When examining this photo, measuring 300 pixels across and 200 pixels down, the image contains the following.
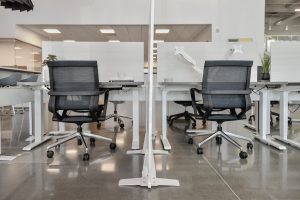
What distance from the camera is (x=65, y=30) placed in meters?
10.1

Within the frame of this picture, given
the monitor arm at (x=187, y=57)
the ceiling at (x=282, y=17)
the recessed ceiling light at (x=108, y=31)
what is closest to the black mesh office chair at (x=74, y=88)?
the monitor arm at (x=187, y=57)

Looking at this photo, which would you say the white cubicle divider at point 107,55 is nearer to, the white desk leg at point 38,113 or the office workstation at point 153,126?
the office workstation at point 153,126

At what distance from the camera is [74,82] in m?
3.07

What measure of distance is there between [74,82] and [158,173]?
123 centimetres

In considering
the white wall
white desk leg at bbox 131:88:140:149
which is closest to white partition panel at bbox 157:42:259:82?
white desk leg at bbox 131:88:140:149

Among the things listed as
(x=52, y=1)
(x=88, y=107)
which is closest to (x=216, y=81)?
(x=88, y=107)

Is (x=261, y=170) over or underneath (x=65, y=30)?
underneath

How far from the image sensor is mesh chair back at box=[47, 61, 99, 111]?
3.00 metres

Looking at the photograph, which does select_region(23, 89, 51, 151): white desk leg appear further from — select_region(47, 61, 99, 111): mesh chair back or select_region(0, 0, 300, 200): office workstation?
select_region(47, 61, 99, 111): mesh chair back

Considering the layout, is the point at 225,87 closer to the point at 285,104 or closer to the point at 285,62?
the point at 285,104

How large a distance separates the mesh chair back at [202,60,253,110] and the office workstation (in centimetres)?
1

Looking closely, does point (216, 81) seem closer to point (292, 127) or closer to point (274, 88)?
point (274, 88)

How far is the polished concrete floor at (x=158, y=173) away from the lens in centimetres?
205

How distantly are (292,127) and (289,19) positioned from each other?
1012cm
